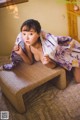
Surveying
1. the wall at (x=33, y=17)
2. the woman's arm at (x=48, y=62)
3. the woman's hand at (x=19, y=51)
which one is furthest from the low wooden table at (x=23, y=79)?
the wall at (x=33, y=17)

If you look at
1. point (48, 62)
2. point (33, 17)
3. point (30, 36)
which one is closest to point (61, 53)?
point (48, 62)

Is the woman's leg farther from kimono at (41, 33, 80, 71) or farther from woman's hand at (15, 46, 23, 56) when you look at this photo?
woman's hand at (15, 46, 23, 56)

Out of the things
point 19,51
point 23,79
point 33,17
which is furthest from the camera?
point 33,17

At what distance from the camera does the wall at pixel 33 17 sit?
6.40 feet

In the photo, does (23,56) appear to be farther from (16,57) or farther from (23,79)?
(23,79)

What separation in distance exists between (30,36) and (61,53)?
0.30m

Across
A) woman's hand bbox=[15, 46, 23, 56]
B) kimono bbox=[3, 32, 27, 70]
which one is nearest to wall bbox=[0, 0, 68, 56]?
kimono bbox=[3, 32, 27, 70]

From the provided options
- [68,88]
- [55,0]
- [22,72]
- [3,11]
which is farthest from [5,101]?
[55,0]

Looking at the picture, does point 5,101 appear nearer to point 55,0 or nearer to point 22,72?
point 22,72

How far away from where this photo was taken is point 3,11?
1906 millimetres

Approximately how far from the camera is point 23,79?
1.47 m

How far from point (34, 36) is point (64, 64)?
34 centimetres

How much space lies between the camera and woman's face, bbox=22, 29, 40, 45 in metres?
1.51

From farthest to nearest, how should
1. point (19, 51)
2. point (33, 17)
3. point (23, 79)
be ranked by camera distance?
point (33, 17) < point (19, 51) < point (23, 79)
